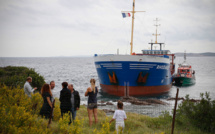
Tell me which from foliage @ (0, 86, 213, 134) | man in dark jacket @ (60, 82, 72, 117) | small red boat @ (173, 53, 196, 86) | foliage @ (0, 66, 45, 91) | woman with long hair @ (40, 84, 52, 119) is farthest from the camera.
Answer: small red boat @ (173, 53, 196, 86)

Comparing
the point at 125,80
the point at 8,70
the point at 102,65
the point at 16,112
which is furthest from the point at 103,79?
the point at 16,112

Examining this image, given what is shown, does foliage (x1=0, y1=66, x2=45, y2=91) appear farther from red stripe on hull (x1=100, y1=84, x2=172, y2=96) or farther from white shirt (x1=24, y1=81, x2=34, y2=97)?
red stripe on hull (x1=100, y1=84, x2=172, y2=96)

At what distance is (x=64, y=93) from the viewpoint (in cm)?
744

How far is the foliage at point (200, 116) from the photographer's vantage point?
7.82 metres

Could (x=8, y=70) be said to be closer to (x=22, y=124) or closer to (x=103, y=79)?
(x=103, y=79)

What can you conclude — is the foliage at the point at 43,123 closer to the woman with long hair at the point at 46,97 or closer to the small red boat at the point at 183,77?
the woman with long hair at the point at 46,97

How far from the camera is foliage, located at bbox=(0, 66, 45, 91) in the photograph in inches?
542

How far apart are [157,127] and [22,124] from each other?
525 centimetres

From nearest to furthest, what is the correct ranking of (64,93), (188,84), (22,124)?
(22,124) < (64,93) < (188,84)

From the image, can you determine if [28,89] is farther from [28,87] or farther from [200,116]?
[200,116]

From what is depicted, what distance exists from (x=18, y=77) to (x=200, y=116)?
11687mm

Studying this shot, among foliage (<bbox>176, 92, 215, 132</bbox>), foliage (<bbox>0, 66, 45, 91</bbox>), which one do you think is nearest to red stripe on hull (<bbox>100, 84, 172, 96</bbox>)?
foliage (<bbox>0, 66, 45, 91</bbox>)

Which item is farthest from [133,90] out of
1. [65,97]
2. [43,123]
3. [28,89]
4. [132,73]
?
[43,123]

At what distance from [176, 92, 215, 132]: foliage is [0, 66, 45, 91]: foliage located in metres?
10.3
